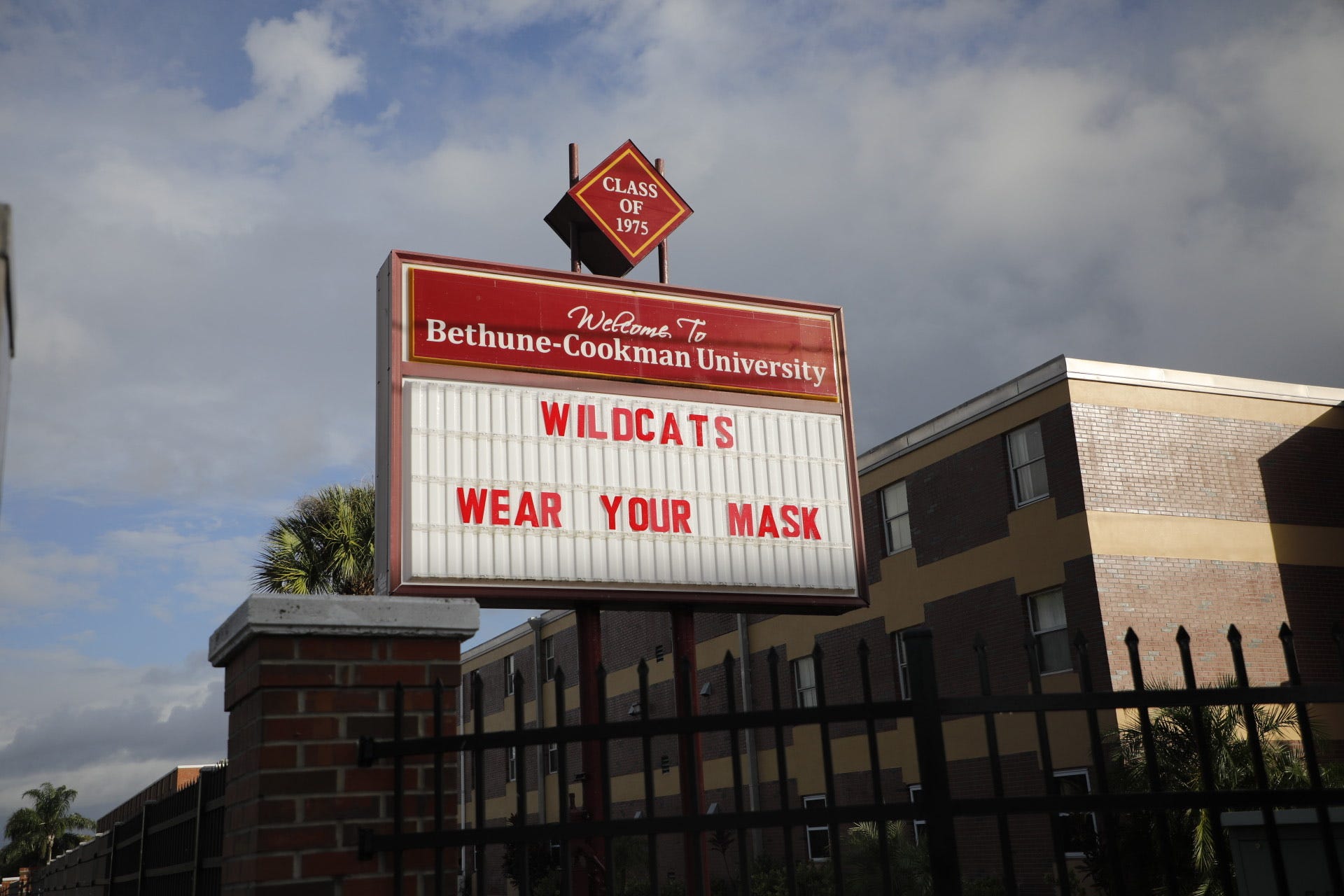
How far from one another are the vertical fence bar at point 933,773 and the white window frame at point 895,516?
23.1 m

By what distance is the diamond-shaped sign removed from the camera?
1221 cm

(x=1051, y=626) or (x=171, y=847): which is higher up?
(x=1051, y=626)

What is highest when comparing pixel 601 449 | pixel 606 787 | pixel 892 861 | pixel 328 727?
pixel 601 449

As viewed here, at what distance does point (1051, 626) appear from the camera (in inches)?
917

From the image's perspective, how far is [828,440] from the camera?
11461mm

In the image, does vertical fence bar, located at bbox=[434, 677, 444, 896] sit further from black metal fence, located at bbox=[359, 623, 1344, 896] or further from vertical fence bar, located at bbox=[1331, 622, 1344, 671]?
vertical fence bar, located at bbox=[1331, 622, 1344, 671]

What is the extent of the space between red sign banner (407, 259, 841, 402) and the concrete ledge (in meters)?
5.69

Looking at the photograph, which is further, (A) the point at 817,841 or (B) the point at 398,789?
(A) the point at 817,841

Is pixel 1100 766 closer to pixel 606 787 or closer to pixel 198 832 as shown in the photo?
pixel 606 787

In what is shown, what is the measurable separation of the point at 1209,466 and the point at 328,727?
23191 mm

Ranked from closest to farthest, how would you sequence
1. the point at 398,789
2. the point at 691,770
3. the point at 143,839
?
1. the point at 398,789
2. the point at 691,770
3. the point at 143,839

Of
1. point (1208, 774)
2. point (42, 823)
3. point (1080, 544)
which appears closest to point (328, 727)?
point (1208, 774)

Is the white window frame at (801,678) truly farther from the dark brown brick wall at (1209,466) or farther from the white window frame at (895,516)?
the dark brown brick wall at (1209,466)

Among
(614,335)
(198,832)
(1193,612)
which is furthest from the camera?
(1193,612)
